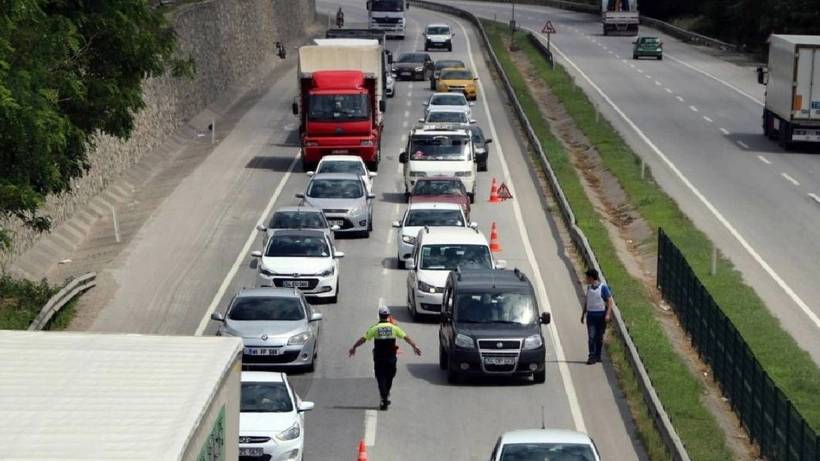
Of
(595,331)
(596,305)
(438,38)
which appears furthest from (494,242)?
(438,38)

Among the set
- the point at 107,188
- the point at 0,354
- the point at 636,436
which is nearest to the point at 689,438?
the point at 636,436

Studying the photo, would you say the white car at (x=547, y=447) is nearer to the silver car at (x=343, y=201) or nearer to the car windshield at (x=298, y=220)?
the car windshield at (x=298, y=220)

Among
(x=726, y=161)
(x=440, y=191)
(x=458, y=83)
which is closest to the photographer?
(x=440, y=191)

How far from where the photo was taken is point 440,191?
43531mm

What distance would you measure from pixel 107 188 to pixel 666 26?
265 ft

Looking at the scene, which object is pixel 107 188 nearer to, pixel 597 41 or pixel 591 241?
pixel 591 241

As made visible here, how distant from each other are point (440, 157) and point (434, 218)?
9084 millimetres

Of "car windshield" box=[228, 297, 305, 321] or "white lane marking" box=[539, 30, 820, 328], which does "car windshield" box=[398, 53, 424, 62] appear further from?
"car windshield" box=[228, 297, 305, 321]

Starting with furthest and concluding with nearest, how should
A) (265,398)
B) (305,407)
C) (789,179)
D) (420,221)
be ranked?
(789,179) < (420,221) < (265,398) < (305,407)

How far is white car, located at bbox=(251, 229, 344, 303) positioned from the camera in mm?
33656

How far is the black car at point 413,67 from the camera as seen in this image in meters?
85.2

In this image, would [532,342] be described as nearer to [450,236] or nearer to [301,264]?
[450,236]

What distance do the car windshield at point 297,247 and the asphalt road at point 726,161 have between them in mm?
9137

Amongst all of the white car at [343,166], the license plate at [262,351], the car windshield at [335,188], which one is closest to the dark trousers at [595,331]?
the license plate at [262,351]
